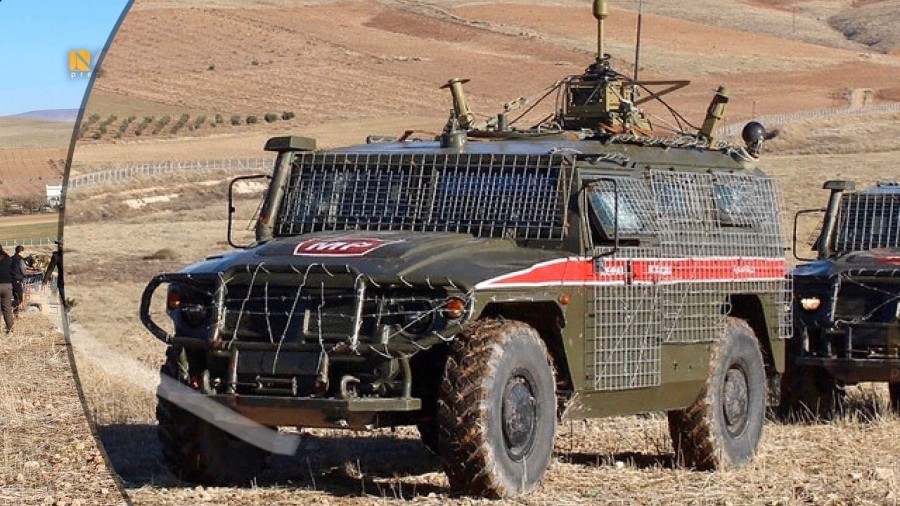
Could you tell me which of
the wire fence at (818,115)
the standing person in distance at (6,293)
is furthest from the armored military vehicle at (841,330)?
the wire fence at (818,115)

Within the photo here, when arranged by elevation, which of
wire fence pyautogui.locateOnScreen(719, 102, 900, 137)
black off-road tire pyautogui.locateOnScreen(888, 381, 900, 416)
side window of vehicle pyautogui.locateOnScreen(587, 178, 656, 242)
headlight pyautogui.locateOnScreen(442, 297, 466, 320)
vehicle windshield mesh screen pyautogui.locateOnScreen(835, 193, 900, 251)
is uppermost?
side window of vehicle pyautogui.locateOnScreen(587, 178, 656, 242)

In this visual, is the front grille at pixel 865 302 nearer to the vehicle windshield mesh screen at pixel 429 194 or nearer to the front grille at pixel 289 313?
the vehicle windshield mesh screen at pixel 429 194

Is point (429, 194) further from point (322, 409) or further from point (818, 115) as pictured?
point (818, 115)

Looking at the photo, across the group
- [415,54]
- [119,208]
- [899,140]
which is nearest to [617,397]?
[119,208]

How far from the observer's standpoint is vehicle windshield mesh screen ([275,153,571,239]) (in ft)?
33.7

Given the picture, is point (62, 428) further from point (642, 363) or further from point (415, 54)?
point (415, 54)

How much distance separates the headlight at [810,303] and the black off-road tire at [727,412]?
218cm

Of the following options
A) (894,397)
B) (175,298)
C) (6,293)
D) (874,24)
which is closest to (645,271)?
(175,298)

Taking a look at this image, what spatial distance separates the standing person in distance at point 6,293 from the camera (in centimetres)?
2161

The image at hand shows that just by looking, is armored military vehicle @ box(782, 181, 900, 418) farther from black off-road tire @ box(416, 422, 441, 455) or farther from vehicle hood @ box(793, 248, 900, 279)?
black off-road tire @ box(416, 422, 441, 455)

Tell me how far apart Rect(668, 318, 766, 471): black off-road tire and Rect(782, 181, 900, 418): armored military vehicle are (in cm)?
196

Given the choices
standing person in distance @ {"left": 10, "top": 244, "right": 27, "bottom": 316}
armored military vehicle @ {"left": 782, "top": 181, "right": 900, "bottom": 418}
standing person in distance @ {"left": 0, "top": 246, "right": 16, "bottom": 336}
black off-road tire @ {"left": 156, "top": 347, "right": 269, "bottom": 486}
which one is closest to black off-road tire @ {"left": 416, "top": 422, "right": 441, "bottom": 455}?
black off-road tire @ {"left": 156, "top": 347, "right": 269, "bottom": 486}

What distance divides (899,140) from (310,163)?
54425 mm

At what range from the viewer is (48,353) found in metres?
17.4
